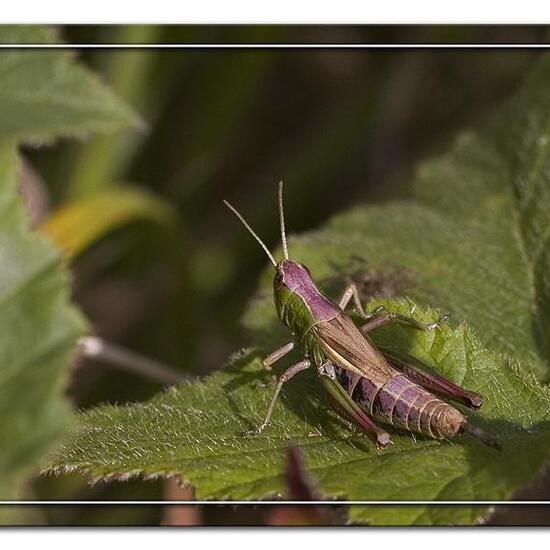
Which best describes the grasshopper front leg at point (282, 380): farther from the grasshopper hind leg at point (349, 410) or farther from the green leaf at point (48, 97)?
the green leaf at point (48, 97)

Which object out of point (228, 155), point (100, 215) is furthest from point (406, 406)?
point (228, 155)

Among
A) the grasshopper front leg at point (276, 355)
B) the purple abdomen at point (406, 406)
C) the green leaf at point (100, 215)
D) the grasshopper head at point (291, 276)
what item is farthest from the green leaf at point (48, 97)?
the green leaf at point (100, 215)

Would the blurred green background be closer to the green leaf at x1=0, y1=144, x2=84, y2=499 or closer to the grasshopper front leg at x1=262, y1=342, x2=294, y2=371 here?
the grasshopper front leg at x1=262, y1=342, x2=294, y2=371

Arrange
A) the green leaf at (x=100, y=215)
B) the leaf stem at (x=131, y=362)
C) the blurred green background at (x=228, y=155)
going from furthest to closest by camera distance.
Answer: the blurred green background at (x=228, y=155) < the green leaf at (x=100, y=215) < the leaf stem at (x=131, y=362)

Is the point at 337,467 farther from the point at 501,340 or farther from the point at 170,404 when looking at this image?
the point at 501,340

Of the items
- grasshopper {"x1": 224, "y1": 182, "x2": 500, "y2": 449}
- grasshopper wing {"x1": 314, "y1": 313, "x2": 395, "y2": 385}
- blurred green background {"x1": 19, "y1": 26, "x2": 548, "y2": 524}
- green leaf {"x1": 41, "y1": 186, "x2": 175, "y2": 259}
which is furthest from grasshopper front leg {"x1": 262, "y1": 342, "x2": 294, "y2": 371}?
blurred green background {"x1": 19, "y1": 26, "x2": 548, "y2": 524}

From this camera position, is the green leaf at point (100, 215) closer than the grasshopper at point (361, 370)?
No
